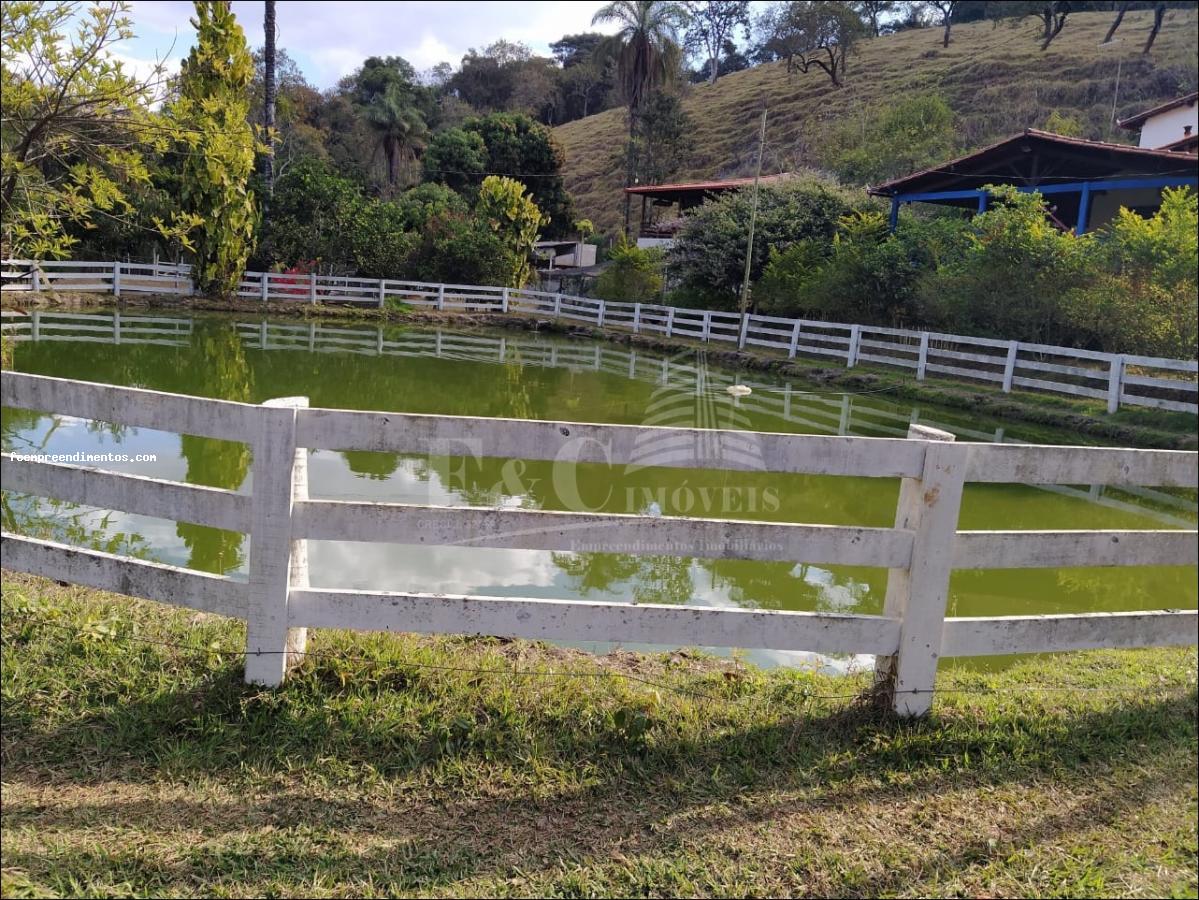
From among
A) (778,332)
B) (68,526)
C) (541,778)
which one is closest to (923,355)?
(778,332)

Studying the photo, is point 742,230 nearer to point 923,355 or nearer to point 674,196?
point 923,355

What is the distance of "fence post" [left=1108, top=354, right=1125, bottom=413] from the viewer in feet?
43.2

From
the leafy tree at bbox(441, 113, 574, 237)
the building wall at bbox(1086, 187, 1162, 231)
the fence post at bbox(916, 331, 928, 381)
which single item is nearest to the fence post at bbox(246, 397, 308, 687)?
the fence post at bbox(916, 331, 928, 381)

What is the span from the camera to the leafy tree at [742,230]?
2345 cm

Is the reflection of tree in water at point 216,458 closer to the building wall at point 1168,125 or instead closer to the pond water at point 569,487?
the pond water at point 569,487

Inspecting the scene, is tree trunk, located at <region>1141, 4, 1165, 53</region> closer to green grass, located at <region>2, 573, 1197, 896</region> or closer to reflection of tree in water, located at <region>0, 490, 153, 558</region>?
green grass, located at <region>2, 573, 1197, 896</region>

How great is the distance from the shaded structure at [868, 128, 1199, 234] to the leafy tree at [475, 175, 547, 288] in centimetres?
1137

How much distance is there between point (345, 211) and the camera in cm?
2711

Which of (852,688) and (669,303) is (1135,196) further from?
(852,688)

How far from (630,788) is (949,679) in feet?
5.16

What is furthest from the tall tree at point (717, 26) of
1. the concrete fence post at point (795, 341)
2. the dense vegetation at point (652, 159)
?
the concrete fence post at point (795, 341)

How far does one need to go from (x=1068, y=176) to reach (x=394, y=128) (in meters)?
28.8

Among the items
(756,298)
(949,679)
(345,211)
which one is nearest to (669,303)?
(756,298)

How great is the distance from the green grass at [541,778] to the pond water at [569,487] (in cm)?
67
